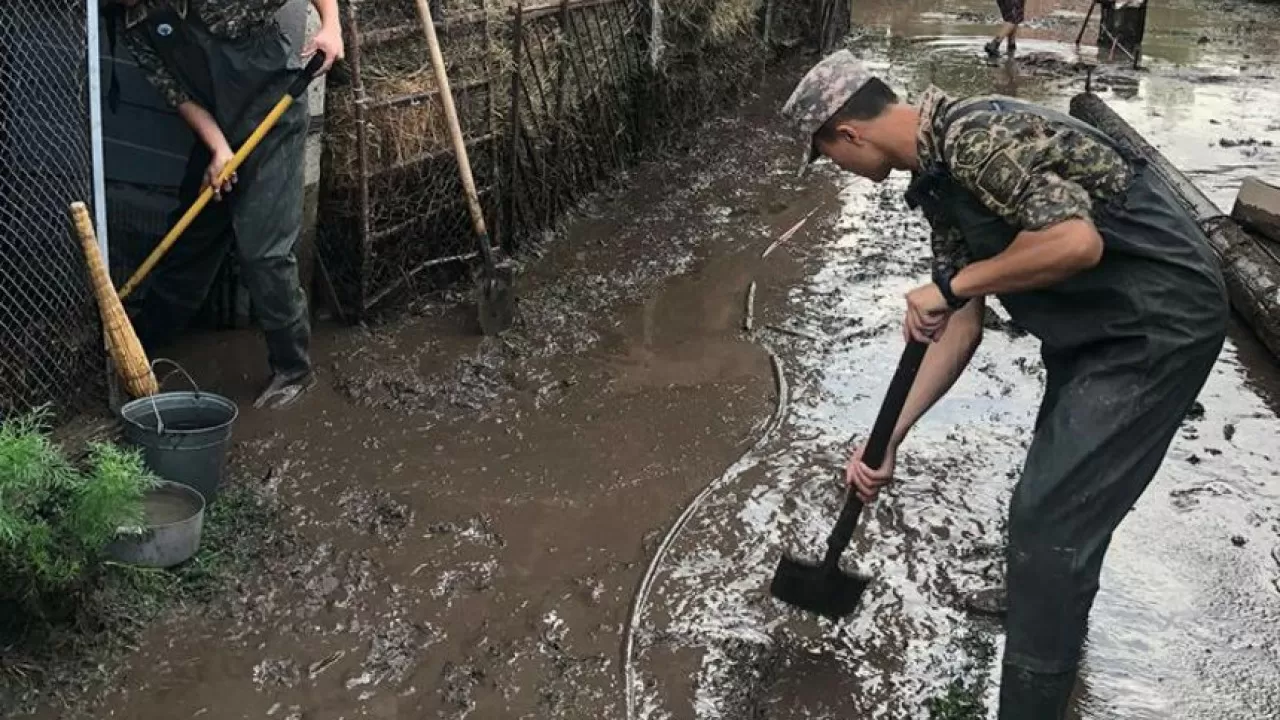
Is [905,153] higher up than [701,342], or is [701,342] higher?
[905,153]

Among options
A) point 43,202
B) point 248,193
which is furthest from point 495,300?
point 43,202

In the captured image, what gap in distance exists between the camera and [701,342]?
6.32 m

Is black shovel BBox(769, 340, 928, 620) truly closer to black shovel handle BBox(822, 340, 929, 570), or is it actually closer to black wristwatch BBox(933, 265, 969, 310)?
black shovel handle BBox(822, 340, 929, 570)

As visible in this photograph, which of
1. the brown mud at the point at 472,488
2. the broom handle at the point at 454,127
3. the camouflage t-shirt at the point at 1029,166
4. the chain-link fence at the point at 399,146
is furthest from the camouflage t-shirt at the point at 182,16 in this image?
the camouflage t-shirt at the point at 1029,166

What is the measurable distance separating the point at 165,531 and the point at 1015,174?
2.79 m

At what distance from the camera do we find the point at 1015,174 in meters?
2.75

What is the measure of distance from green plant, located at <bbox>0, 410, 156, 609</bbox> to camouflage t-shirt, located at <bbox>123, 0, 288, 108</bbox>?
1.68 m

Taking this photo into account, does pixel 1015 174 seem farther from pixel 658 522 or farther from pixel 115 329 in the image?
pixel 115 329

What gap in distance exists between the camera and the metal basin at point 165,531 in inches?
148

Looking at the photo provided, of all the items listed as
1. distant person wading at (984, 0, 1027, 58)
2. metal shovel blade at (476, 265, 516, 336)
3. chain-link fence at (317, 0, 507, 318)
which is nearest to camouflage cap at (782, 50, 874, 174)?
chain-link fence at (317, 0, 507, 318)

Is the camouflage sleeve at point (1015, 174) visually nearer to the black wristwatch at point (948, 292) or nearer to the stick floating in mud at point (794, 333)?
the black wristwatch at point (948, 292)

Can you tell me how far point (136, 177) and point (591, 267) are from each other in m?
2.90

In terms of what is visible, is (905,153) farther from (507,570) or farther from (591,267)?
(591,267)

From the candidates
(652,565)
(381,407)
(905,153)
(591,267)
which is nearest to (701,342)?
(591,267)
